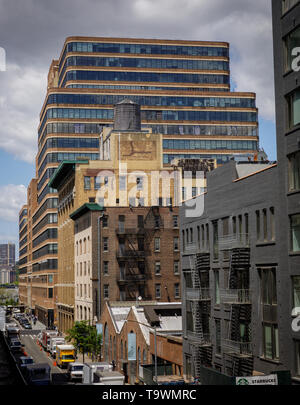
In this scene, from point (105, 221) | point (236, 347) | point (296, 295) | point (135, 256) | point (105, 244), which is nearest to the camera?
point (296, 295)

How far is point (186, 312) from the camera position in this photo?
2147 inches

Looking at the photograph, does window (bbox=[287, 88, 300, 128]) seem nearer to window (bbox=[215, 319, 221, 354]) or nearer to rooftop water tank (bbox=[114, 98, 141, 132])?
window (bbox=[215, 319, 221, 354])

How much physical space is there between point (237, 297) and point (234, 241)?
3.75 m

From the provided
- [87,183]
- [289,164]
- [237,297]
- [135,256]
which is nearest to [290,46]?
[289,164]

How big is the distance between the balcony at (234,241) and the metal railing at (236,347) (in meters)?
6.12

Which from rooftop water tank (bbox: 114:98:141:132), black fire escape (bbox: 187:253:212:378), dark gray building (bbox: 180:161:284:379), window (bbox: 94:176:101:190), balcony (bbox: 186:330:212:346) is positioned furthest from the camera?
rooftop water tank (bbox: 114:98:141:132)

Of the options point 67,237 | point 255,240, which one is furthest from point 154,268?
point 255,240

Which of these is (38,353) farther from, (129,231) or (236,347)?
(236,347)

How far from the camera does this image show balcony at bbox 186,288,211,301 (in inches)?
1925

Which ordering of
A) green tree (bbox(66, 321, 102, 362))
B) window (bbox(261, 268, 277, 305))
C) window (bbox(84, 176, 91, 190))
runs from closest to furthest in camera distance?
window (bbox(261, 268, 277, 305)) → green tree (bbox(66, 321, 102, 362)) → window (bbox(84, 176, 91, 190))

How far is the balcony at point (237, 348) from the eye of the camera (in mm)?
40500

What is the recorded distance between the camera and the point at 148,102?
6107 inches

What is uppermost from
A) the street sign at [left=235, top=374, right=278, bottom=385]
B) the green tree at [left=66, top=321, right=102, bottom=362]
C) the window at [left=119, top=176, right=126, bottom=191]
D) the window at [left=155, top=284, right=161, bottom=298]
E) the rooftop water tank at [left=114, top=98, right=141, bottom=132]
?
the rooftop water tank at [left=114, top=98, right=141, bottom=132]

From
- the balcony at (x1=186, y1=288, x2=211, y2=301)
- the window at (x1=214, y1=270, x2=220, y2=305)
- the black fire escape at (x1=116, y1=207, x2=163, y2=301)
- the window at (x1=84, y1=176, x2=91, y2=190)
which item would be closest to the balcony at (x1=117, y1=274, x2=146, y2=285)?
the black fire escape at (x1=116, y1=207, x2=163, y2=301)
